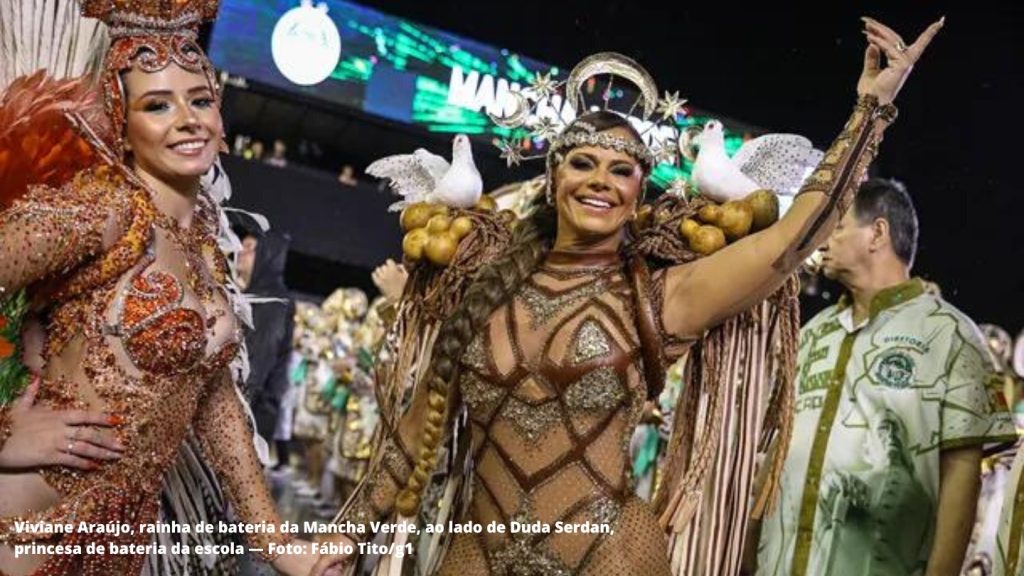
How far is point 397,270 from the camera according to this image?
4.41 m

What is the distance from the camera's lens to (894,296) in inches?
169

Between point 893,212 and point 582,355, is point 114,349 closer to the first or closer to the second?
point 582,355

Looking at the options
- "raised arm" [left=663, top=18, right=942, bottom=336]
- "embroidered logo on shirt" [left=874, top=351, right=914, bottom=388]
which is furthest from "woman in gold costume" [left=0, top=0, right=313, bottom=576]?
"embroidered logo on shirt" [left=874, top=351, right=914, bottom=388]

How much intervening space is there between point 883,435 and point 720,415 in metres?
1.02

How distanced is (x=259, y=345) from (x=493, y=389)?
3685 millimetres

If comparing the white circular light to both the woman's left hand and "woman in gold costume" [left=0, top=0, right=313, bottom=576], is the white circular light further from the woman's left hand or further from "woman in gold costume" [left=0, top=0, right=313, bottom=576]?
the woman's left hand

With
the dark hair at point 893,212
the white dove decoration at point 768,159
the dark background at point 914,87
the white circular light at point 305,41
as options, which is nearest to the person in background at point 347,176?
the white circular light at point 305,41

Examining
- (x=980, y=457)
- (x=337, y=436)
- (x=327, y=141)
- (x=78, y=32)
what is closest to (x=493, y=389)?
(x=78, y=32)

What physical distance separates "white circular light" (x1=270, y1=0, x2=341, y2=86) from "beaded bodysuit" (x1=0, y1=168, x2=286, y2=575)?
372 inches

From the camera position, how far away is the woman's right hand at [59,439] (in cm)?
279

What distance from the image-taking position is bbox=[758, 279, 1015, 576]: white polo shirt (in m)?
3.96

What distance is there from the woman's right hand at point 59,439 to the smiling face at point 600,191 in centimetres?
120

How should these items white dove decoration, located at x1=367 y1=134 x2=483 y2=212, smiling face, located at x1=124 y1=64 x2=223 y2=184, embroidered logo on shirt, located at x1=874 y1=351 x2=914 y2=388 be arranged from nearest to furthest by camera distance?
smiling face, located at x1=124 y1=64 x2=223 y2=184 < white dove decoration, located at x1=367 y1=134 x2=483 y2=212 < embroidered logo on shirt, located at x1=874 y1=351 x2=914 y2=388

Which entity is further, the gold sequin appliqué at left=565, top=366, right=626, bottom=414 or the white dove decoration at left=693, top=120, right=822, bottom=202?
the white dove decoration at left=693, top=120, right=822, bottom=202
